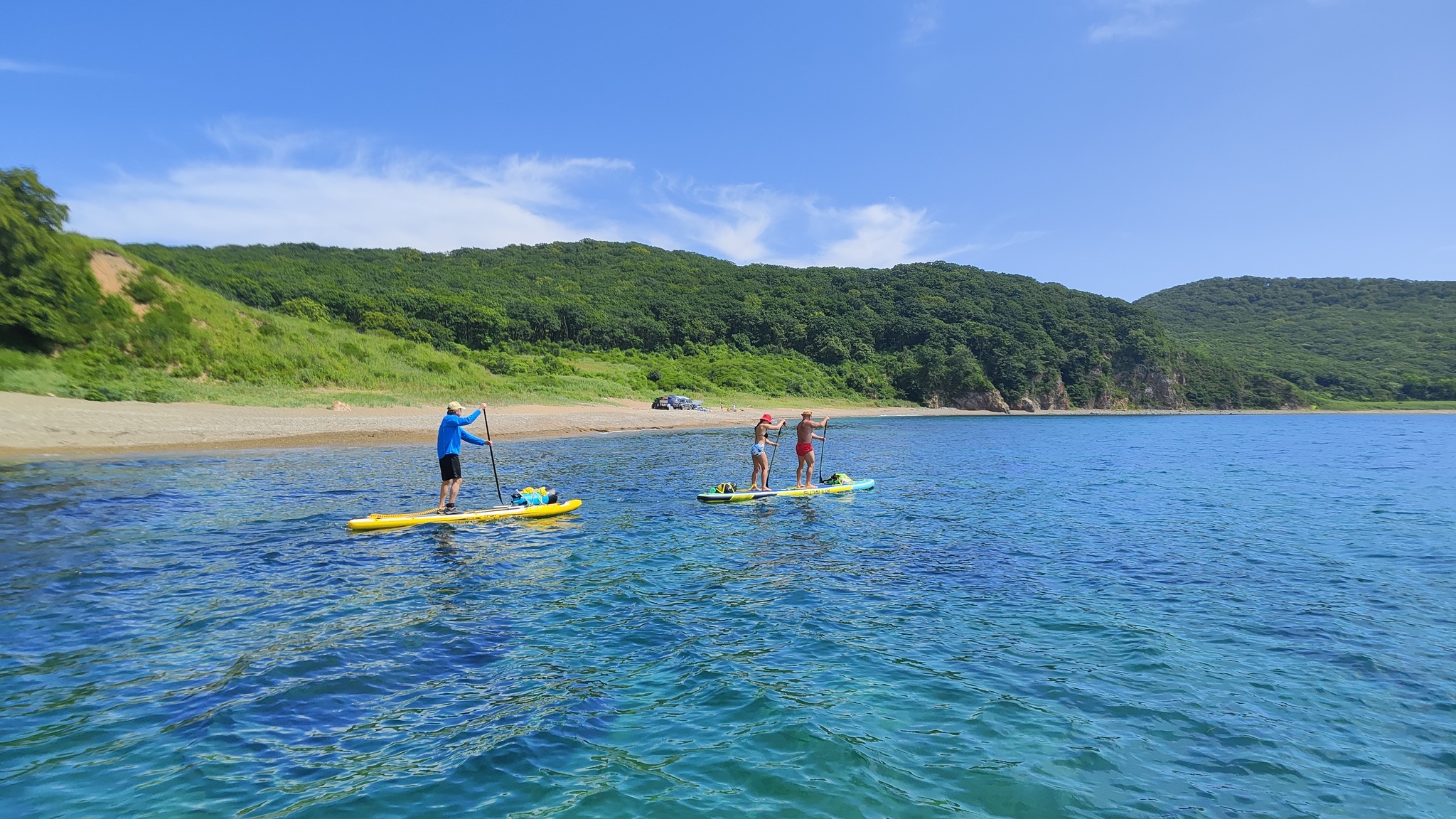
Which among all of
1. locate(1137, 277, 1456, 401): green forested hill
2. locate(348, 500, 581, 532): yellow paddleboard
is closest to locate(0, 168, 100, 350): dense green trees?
locate(348, 500, 581, 532): yellow paddleboard

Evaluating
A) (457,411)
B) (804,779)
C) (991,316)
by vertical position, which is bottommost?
(804,779)

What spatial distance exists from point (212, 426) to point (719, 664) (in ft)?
108

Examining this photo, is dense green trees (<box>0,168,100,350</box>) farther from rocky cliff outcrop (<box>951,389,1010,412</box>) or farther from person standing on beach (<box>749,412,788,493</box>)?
rocky cliff outcrop (<box>951,389,1010,412</box>)

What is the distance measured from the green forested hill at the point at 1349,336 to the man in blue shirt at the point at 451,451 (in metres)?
160

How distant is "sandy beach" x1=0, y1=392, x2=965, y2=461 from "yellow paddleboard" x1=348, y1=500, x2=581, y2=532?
17.9m

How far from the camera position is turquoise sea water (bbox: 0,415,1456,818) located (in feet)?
17.9

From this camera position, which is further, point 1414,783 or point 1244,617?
point 1244,617

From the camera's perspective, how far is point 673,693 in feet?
23.5

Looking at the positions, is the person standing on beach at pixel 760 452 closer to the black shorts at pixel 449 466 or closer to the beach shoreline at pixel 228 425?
the black shorts at pixel 449 466

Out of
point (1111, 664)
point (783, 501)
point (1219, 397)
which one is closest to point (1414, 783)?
point (1111, 664)

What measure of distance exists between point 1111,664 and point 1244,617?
3.23 metres

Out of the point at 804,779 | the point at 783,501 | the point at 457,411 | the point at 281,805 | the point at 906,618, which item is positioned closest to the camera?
the point at 281,805

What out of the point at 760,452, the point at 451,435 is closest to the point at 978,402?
the point at 760,452

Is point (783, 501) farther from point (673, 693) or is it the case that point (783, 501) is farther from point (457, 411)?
point (673, 693)
